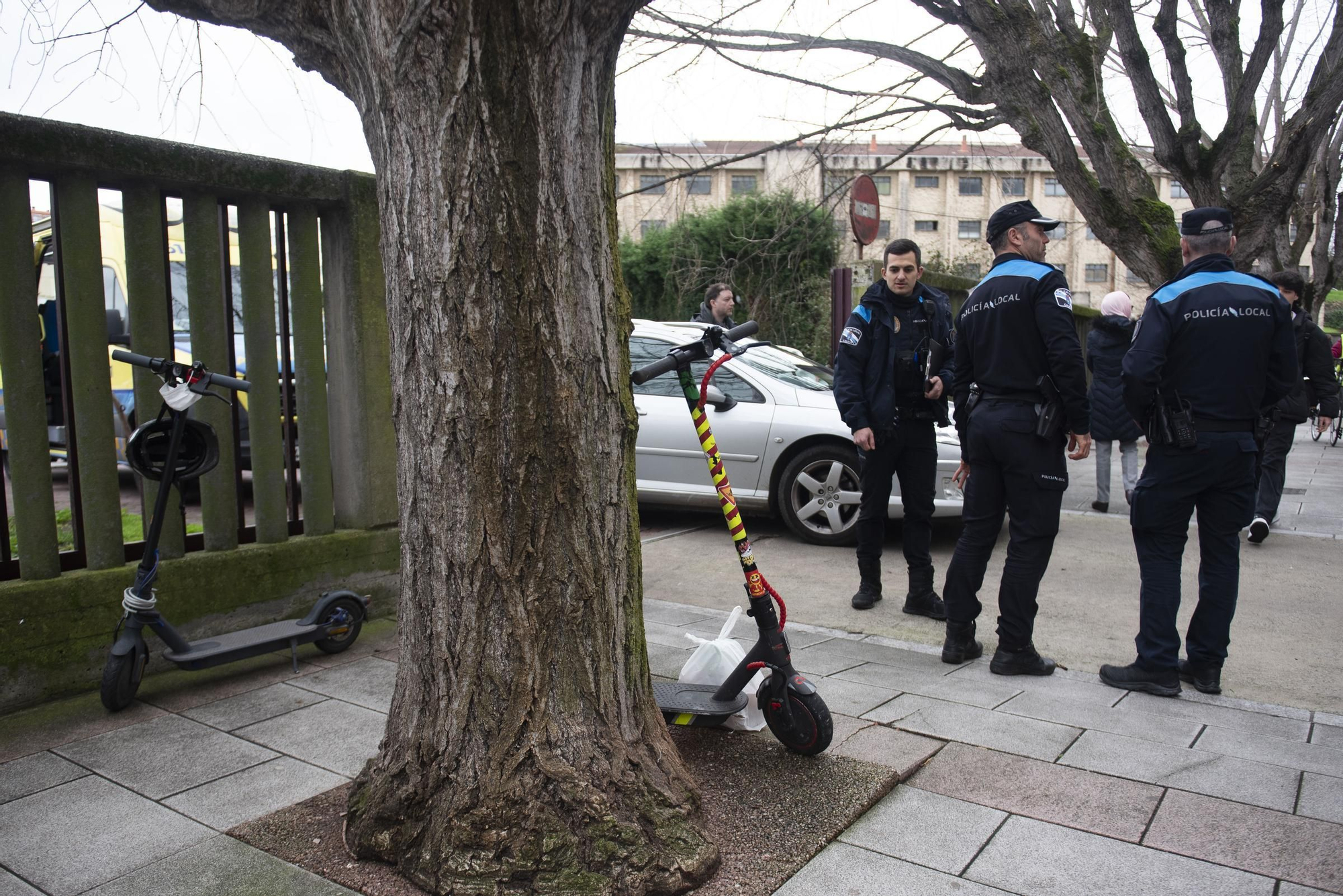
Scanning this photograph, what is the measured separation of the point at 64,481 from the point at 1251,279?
1067 cm

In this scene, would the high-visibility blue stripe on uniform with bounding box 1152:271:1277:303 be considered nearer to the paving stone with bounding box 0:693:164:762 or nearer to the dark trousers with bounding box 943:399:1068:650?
the dark trousers with bounding box 943:399:1068:650

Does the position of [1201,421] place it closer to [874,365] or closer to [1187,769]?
[1187,769]

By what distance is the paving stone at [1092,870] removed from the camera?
2510 millimetres

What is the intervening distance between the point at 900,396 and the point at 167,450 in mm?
3519

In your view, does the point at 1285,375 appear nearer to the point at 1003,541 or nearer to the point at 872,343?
the point at 872,343

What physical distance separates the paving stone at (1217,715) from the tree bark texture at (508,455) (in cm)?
216

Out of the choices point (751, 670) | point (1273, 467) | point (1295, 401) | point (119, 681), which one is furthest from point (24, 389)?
point (1273, 467)

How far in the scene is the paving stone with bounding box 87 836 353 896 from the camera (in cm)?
249

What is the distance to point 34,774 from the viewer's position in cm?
324

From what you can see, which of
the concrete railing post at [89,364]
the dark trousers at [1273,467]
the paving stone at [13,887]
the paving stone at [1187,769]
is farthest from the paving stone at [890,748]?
the dark trousers at [1273,467]

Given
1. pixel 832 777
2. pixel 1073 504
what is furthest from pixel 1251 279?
pixel 1073 504

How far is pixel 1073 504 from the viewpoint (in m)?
9.14

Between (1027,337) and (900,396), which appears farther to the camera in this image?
(900,396)

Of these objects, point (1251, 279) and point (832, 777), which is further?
point (1251, 279)
